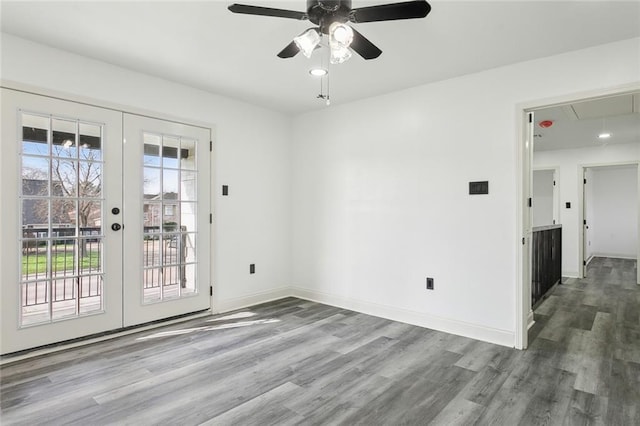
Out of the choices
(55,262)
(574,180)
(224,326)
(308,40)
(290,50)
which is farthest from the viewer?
(574,180)

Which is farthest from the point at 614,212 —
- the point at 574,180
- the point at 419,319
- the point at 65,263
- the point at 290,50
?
the point at 65,263

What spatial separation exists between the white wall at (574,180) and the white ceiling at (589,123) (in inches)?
6.8

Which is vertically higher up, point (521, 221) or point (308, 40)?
point (308, 40)

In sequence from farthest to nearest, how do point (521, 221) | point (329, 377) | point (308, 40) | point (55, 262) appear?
point (521, 221)
point (55, 262)
point (329, 377)
point (308, 40)

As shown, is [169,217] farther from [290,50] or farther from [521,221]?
[521,221]

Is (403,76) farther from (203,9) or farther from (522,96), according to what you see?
(203,9)

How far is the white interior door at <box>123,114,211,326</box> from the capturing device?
3387mm

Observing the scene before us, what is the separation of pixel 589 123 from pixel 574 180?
2.04 m

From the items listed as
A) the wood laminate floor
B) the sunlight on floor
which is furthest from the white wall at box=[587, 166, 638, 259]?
the sunlight on floor

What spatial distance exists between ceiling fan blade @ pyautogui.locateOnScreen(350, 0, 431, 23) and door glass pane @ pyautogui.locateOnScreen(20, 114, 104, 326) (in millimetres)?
2613

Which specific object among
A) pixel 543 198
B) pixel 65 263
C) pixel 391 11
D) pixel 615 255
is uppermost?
pixel 391 11

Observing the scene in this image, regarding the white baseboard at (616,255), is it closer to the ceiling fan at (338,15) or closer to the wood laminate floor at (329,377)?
the wood laminate floor at (329,377)

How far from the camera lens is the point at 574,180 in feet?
21.6

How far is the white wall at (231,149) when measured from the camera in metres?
2.92
